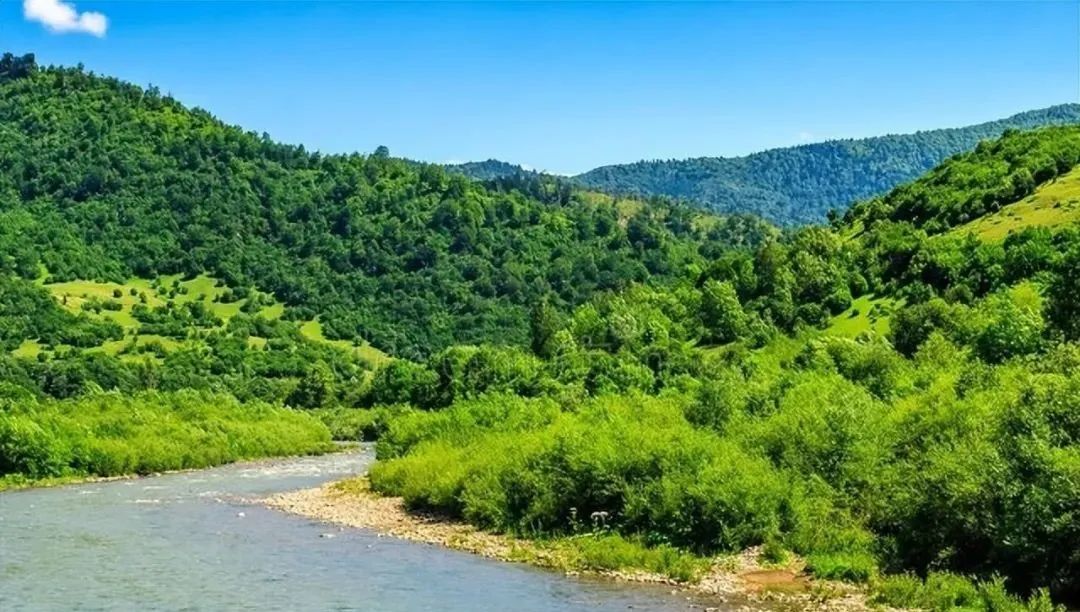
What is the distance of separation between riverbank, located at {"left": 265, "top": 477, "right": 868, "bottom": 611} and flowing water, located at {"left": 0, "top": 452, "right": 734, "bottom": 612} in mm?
1321

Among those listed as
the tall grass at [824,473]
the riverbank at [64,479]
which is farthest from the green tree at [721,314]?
the tall grass at [824,473]

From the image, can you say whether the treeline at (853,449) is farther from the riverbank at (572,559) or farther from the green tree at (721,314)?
the green tree at (721,314)

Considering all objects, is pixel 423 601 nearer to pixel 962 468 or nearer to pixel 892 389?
pixel 962 468

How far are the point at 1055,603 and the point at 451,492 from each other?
36.0 m

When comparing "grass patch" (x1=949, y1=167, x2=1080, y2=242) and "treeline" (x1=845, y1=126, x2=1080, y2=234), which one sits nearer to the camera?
"grass patch" (x1=949, y1=167, x2=1080, y2=242)

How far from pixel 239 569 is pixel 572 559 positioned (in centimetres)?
1439

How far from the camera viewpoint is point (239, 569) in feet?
166

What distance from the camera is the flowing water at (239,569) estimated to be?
43188mm

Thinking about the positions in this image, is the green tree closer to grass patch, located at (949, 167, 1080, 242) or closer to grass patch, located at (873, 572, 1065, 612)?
grass patch, located at (949, 167, 1080, 242)

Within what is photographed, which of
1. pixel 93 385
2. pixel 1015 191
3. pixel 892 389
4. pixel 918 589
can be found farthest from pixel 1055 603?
pixel 93 385

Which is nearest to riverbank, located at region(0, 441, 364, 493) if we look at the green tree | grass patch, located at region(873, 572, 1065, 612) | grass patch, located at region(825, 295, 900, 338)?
the green tree

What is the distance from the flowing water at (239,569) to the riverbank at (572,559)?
1321 millimetres

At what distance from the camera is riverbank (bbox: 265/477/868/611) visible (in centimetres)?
4262

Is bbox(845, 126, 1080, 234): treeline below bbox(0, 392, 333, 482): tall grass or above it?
above
